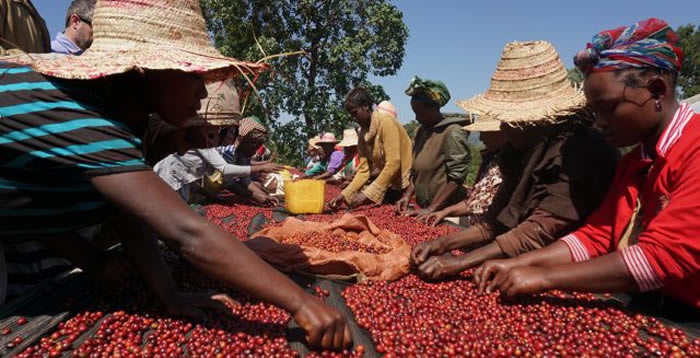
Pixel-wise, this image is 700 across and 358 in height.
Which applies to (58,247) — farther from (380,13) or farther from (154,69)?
(380,13)

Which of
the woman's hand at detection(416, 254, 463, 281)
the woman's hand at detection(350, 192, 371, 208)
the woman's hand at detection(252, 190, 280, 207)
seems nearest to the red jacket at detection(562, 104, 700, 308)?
the woman's hand at detection(416, 254, 463, 281)

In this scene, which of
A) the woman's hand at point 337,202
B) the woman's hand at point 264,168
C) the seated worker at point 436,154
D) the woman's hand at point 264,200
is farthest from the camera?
the woman's hand at point 264,200

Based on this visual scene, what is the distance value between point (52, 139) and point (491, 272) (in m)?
2.14

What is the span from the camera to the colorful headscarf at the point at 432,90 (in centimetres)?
519

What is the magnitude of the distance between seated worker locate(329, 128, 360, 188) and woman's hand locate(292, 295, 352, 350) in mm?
7443

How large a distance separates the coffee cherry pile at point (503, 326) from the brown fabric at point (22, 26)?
123 inches

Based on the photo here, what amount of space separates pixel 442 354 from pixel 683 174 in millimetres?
1254

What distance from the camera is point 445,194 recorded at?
197 inches

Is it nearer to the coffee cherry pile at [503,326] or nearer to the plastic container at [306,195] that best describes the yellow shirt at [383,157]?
the plastic container at [306,195]


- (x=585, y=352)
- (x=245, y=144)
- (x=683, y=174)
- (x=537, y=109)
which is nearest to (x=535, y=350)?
(x=585, y=352)

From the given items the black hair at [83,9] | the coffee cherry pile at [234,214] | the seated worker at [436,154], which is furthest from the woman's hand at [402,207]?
the black hair at [83,9]

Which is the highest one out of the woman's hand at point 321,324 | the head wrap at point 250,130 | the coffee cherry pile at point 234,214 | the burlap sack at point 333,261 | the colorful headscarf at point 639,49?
the colorful headscarf at point 639,49

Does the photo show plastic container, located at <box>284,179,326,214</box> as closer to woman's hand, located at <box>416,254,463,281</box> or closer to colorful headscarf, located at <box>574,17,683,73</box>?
woman's hand, located at <box>416,254,463,281</box>

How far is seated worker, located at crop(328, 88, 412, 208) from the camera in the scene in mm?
5543
